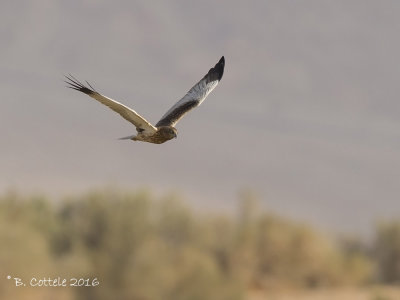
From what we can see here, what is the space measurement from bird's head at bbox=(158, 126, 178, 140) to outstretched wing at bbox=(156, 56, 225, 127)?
→ 1.91 feet

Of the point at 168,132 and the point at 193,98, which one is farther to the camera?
the point at 193,98

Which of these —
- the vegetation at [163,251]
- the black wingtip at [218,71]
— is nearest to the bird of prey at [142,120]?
the black wingtip at [218,71]

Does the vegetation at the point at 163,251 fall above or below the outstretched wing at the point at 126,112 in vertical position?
above

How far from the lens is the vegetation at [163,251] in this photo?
2723 cm

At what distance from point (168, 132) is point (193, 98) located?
8.78 ft

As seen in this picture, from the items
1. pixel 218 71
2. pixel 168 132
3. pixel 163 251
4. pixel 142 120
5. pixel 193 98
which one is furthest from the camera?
pixel 163 251

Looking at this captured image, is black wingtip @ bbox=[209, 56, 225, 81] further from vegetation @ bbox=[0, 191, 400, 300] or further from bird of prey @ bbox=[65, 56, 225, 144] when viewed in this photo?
vegetation @ bbox=[0, 191, 400, 300]

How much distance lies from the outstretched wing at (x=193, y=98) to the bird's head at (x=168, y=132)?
1.91 feet

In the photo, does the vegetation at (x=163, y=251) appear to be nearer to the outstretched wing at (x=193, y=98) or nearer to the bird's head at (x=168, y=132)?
the outstretched wing at (x=193, y=98)

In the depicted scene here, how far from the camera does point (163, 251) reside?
103ft

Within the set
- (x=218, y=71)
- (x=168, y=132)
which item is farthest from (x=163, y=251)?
(x=168, y=132)

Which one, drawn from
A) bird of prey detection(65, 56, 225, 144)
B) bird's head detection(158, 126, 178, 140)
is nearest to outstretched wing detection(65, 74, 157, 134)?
bird of prey detection(65, 56, 225, 144)

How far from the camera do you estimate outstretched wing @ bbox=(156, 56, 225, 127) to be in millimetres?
12477

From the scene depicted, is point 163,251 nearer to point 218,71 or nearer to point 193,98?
point 218,71
